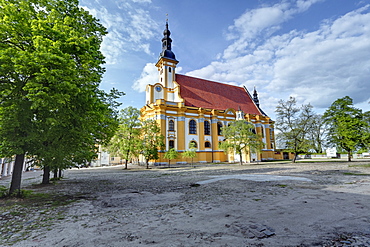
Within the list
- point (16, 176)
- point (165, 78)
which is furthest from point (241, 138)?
point (16, 176)

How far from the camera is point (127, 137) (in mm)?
24859

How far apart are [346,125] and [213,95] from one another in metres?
23.0

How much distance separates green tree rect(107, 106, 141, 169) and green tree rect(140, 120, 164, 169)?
0.91m

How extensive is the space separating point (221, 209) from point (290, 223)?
157 cm

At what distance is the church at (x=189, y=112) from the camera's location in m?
32.8

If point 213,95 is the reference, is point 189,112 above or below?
below

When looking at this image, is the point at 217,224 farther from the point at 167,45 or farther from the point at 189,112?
the point at 167,45

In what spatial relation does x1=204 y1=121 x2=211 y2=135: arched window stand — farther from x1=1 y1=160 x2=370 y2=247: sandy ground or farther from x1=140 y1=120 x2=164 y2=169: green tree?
x1=1 y1=160 x2=370 y2=247: sandy ground

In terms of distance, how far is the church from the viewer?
32844mm

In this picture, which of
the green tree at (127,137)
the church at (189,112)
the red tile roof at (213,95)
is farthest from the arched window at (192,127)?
the green tree at (127,137)

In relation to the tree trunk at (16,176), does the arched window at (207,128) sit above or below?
above

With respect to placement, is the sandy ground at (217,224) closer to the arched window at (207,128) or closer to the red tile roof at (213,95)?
the arched window at (207,128)

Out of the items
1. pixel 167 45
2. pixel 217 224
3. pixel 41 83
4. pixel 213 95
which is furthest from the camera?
pixel 213 95

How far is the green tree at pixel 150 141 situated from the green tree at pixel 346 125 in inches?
920
